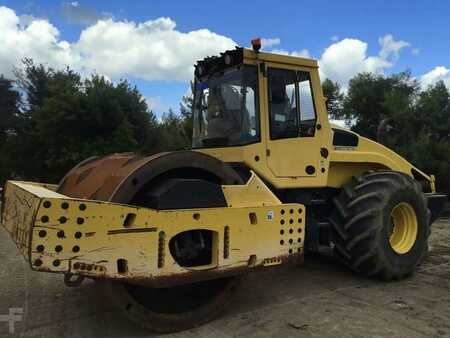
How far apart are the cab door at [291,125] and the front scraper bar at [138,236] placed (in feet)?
2.70

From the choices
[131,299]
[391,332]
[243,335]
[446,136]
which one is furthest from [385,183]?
[446,136]

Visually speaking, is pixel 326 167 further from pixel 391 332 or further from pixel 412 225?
pixel 391 332

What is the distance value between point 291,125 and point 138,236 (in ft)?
8.14

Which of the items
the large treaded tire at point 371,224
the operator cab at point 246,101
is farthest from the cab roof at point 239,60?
the large treaded tire at point 371,224

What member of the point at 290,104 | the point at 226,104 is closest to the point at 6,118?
the point at 226,104

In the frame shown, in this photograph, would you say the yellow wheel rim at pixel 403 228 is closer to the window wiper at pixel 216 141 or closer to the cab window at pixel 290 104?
the cab window at pixel 290 104

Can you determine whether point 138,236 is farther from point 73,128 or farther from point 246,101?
point 73,128

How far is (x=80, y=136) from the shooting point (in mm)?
21203

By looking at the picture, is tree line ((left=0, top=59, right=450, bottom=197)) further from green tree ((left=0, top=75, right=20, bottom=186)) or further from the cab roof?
the cab roof

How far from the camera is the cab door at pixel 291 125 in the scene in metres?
5.35

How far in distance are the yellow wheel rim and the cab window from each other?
5.65 ft

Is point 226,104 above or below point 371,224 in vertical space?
above

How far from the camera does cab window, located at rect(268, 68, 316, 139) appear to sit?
5.39 meters

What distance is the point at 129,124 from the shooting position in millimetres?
22094
